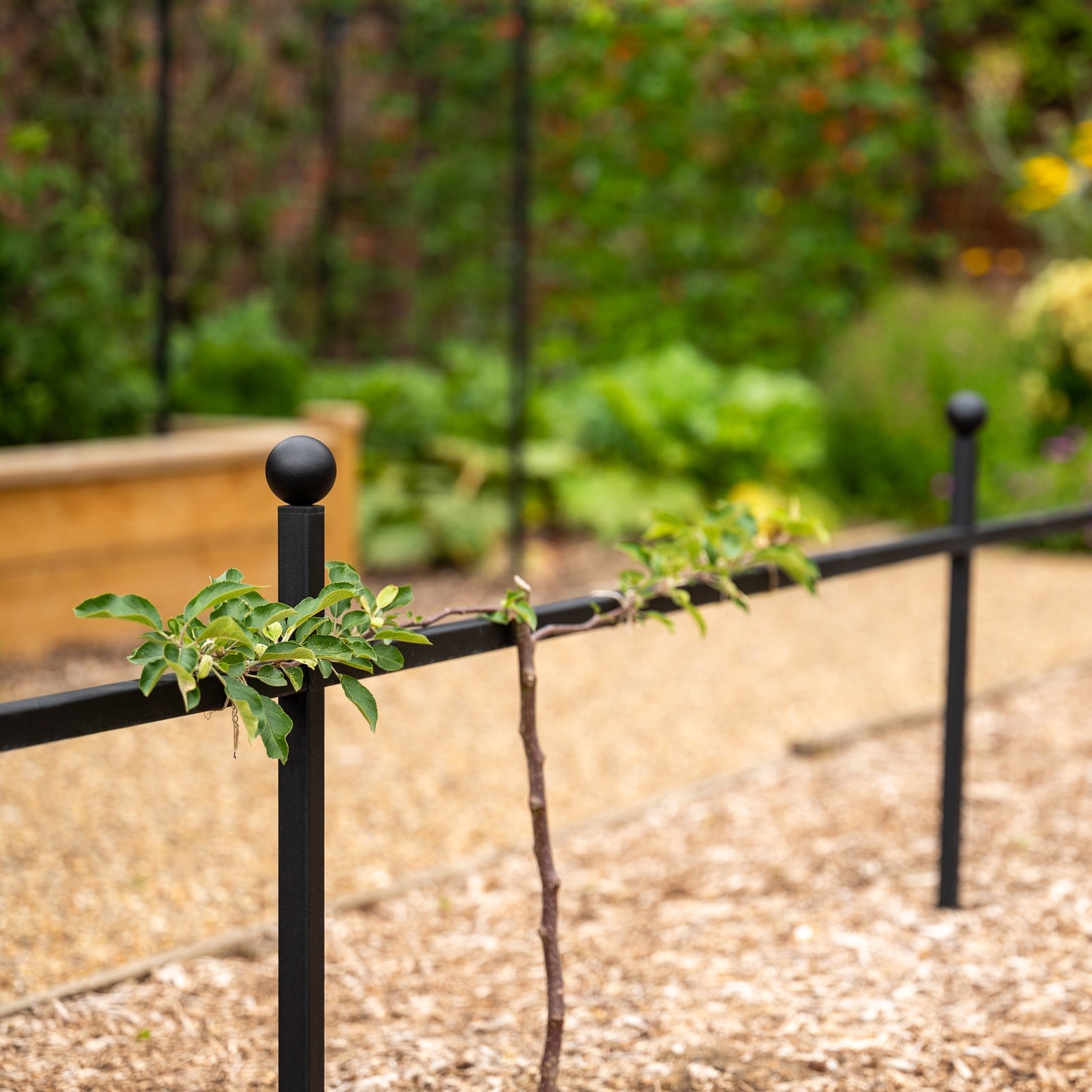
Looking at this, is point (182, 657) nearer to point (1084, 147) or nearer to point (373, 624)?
point (373, 624)

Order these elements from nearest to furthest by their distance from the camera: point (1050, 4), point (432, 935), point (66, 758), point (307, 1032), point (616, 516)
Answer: point (307, 1032)
point (432, 935)
point (66, 758)
point (616, 516)
point (1050, 4)

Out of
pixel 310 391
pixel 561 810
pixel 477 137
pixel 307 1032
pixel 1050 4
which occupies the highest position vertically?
pixel 1050 4

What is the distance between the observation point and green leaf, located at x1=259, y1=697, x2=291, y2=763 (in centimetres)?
124

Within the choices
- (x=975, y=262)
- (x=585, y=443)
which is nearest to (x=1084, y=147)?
(x=975, y=262)

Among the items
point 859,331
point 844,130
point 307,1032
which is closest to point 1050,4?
point 844,130

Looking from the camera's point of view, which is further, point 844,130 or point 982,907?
point 844,130

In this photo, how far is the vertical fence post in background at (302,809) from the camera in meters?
1.33

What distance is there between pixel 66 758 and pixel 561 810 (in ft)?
4.02

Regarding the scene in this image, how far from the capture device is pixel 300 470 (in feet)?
4.31

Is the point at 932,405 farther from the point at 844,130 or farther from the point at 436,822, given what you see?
the point at 436,822

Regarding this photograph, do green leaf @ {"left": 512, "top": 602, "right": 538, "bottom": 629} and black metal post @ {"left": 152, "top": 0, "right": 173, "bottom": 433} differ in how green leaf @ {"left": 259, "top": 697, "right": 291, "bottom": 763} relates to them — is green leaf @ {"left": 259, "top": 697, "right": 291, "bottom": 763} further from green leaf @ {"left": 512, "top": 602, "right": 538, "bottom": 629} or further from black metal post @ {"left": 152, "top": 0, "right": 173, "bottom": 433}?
black metal post @ {"left": 152, "top": 0, "right": 173, "bottom": 433}

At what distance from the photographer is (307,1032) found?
1.37 meters

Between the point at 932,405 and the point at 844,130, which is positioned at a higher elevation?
the point at 844,130

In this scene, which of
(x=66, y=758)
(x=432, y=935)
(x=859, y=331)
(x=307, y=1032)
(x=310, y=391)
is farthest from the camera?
(x=859, y=331)
